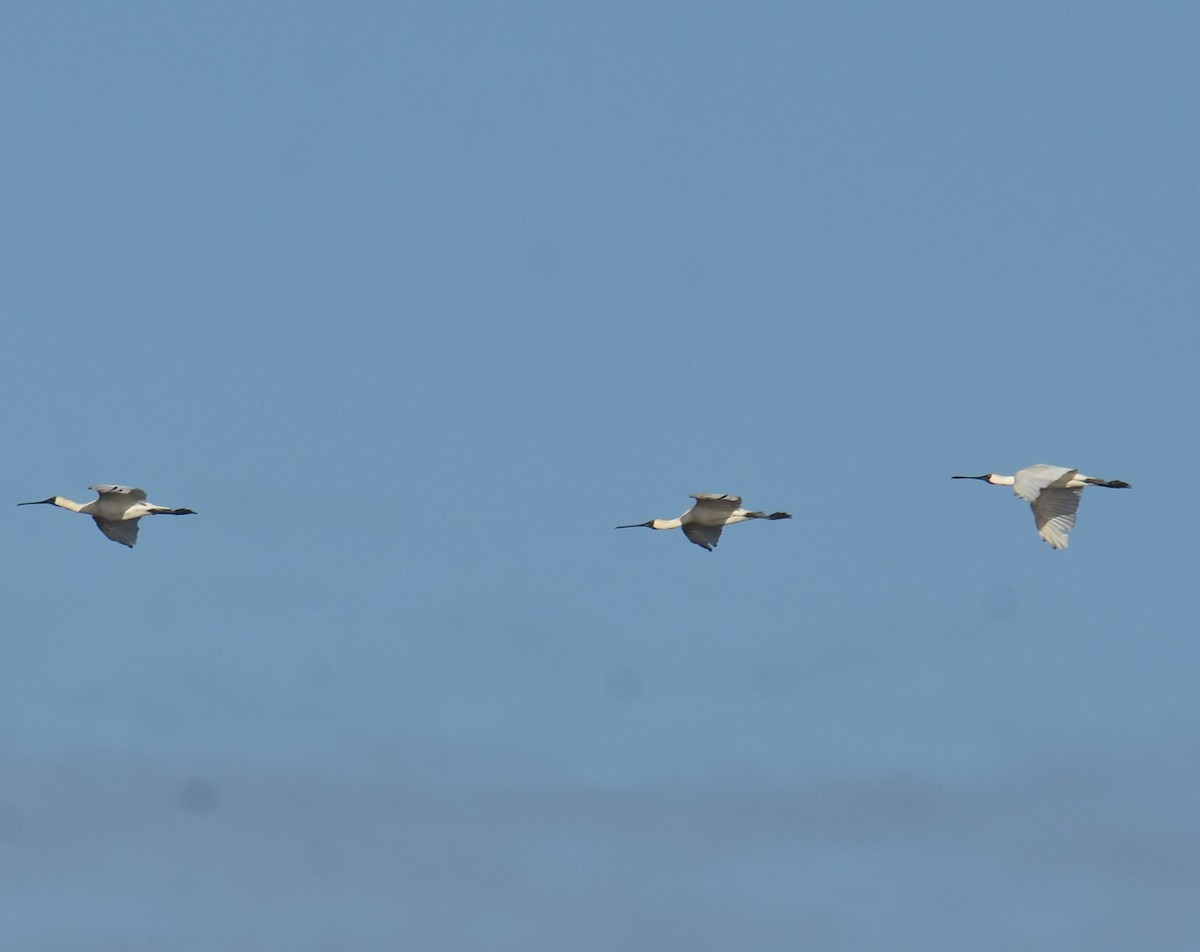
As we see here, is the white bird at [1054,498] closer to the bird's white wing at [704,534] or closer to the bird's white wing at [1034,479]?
the bird's white wing at [1034,479]

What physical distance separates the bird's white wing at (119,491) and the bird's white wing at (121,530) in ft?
3.03

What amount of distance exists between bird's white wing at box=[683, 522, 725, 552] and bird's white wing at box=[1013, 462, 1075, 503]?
860 centimetres

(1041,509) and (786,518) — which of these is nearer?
(1041,509)

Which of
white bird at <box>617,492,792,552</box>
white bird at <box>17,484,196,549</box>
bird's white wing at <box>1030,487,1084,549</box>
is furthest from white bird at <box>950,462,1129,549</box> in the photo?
white bird at <box>17,484,196,549</box>

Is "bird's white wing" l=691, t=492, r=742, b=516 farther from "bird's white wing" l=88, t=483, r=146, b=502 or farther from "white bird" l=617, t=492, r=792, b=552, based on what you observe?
"bird's white wing" l=88, t=483, r=146, b=502

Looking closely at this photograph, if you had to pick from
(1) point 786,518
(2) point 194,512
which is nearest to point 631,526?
(1) point 786,518

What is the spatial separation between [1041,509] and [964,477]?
8.31 meters

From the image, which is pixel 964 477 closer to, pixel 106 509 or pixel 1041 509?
pixel 1041 509

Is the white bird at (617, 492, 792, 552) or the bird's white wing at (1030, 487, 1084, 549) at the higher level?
the white bird at (617, 492, 792, 552)

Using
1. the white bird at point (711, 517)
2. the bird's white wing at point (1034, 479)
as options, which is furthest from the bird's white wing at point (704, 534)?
the bird's white wing at point (1034, 479)

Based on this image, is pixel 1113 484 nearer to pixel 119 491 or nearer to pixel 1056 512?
pixel 1056 512

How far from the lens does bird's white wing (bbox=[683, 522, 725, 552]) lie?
6912 centimetres

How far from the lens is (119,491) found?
67688 mm

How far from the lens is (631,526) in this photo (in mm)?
73312
